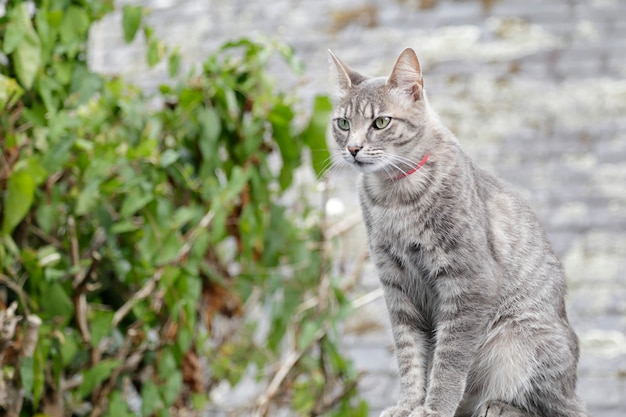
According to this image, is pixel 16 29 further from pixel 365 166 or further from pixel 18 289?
pixel 365 166

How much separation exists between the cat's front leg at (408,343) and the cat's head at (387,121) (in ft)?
1.05

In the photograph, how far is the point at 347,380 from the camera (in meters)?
3.98

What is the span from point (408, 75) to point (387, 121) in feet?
0.44

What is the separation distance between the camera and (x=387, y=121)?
261 centimetres

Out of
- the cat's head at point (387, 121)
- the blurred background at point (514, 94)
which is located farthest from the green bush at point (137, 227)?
the cat's head at point (387, 121)

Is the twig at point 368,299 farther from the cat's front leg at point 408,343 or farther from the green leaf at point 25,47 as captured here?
the green leaf at point 25,47

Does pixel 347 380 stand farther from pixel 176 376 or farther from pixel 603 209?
pixel 603 209

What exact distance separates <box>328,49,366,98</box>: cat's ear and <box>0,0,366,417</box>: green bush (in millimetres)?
778

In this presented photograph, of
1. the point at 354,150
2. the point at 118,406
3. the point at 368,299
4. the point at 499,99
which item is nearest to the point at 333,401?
the point at 368,299

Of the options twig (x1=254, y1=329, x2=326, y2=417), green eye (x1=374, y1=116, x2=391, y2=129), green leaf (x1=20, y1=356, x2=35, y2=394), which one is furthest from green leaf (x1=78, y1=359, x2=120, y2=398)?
green eye (x1=374, y1=116, x2=391, y2=129)

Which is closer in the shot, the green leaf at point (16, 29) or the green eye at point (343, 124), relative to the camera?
the green eye at point (343, 124)

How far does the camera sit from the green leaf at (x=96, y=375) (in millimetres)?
3322

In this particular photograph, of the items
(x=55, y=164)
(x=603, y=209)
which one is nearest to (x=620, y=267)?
(x=603, y=209)

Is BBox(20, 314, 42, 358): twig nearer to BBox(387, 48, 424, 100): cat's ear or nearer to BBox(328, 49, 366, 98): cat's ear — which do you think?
BBox(328, 49, 366, 98): cat's ear
